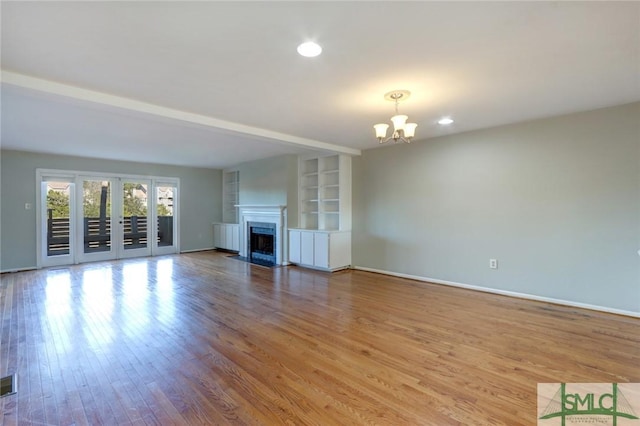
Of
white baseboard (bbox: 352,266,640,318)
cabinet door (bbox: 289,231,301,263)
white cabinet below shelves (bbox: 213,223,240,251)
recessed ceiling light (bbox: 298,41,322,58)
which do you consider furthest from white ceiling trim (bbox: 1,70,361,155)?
white cabinet below shelves (bbox: 213,223,240,251)

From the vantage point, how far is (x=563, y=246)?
388cm

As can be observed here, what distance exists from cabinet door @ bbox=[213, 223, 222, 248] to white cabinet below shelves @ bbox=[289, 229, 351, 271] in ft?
10.5

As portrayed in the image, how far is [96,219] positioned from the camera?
7.06 meters

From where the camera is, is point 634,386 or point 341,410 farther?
point 634,386

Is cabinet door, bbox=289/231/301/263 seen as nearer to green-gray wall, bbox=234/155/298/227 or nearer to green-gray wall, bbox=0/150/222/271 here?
green-gray wall, bbox=234/155/298/227

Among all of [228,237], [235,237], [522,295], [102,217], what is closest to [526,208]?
[522,295]

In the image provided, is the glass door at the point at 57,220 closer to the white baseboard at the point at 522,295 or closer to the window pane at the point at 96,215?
the window pane at the point at 96,215

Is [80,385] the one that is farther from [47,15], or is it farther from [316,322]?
[47,15]

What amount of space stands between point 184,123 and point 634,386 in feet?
15.8

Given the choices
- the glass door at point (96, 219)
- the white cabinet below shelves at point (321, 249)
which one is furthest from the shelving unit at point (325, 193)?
the glass door at point (96, 219)

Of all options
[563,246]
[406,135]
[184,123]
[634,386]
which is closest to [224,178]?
[184,123]

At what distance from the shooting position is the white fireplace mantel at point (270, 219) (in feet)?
22.1

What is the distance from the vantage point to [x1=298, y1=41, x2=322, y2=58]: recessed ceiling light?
2115 millimetres

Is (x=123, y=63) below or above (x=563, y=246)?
above
